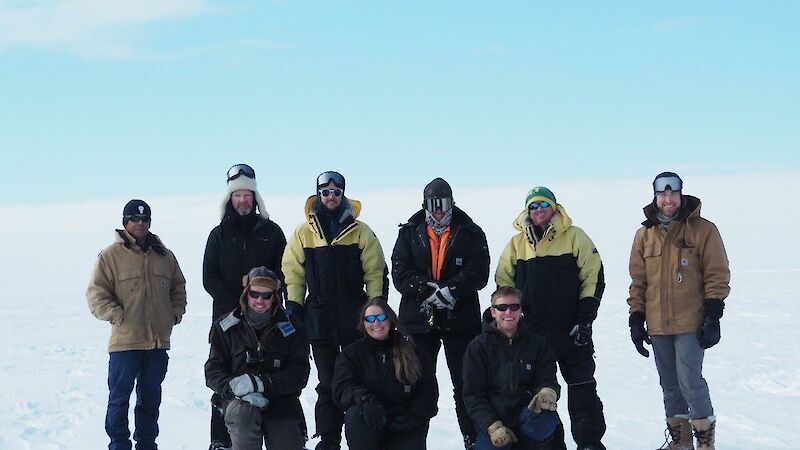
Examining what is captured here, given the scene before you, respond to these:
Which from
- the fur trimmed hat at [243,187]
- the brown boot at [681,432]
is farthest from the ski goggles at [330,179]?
the brown boot at [681,432]

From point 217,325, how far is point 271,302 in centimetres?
41

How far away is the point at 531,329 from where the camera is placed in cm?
617

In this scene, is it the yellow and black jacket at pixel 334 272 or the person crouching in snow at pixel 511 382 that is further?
the yellow and black jacket at pixel 334 272

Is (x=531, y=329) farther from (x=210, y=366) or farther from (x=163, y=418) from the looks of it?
(x=163, y=418)

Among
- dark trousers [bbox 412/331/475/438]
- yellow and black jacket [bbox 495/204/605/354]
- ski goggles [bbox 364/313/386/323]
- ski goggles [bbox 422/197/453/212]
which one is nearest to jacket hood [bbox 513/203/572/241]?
yellow and black jacket [bbox 495/204/605/354]

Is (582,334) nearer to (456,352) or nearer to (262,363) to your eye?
(456,352)

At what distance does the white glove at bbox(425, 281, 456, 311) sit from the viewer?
19.9ft

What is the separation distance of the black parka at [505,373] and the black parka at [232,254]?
186 centimetres

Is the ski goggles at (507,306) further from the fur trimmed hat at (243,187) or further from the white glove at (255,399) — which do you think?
the fur trimmed hat at (243,187)

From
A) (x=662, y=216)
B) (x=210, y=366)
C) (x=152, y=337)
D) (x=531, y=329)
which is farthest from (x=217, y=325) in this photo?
(x=662, y=216)

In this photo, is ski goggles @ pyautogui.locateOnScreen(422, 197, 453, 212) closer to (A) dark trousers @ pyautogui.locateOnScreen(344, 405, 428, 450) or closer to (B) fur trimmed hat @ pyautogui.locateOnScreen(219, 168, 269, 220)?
(B) fur trimmed hat @ pyautogui.locateOnScreen(219, 168, 269, 220)

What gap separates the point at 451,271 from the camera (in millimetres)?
6250

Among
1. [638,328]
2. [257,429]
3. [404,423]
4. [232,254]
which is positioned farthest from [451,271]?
[257,429]

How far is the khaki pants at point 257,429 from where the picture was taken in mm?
5500
